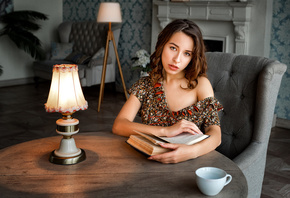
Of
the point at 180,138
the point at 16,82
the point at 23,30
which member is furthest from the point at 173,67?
the point at 16,82

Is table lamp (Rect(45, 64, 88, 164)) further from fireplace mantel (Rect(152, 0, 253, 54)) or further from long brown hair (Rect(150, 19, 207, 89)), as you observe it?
fireplace mantel (Rect(152, 0, 253, 54))

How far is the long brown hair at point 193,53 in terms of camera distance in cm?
157

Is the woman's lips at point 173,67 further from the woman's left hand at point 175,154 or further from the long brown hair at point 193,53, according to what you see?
the woman's left hand at point 175,154

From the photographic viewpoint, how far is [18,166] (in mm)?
1271

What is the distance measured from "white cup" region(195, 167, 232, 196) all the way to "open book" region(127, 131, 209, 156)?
0.22 metres

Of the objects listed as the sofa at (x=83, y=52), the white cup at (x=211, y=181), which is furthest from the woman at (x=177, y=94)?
the sofa at (x=83, y=52)

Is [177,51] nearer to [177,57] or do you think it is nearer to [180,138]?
[177,57]

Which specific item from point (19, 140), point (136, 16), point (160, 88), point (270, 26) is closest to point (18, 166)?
point (160, 88)

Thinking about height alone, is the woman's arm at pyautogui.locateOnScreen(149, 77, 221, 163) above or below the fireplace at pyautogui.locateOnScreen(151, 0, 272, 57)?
below

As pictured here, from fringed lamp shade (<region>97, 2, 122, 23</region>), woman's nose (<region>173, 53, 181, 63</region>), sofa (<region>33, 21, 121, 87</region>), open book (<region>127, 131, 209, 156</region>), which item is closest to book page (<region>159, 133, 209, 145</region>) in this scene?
open book (<region>127, 131, 209, 156</region>)

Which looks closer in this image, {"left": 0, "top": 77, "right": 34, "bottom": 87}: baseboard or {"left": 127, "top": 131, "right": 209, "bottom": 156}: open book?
{"left": 127, "top": 131, "right": 209, "bottom": 156}: open book

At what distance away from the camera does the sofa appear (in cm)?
578

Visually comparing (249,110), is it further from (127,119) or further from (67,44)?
(67,44)

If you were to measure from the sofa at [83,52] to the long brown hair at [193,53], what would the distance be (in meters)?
4.03
